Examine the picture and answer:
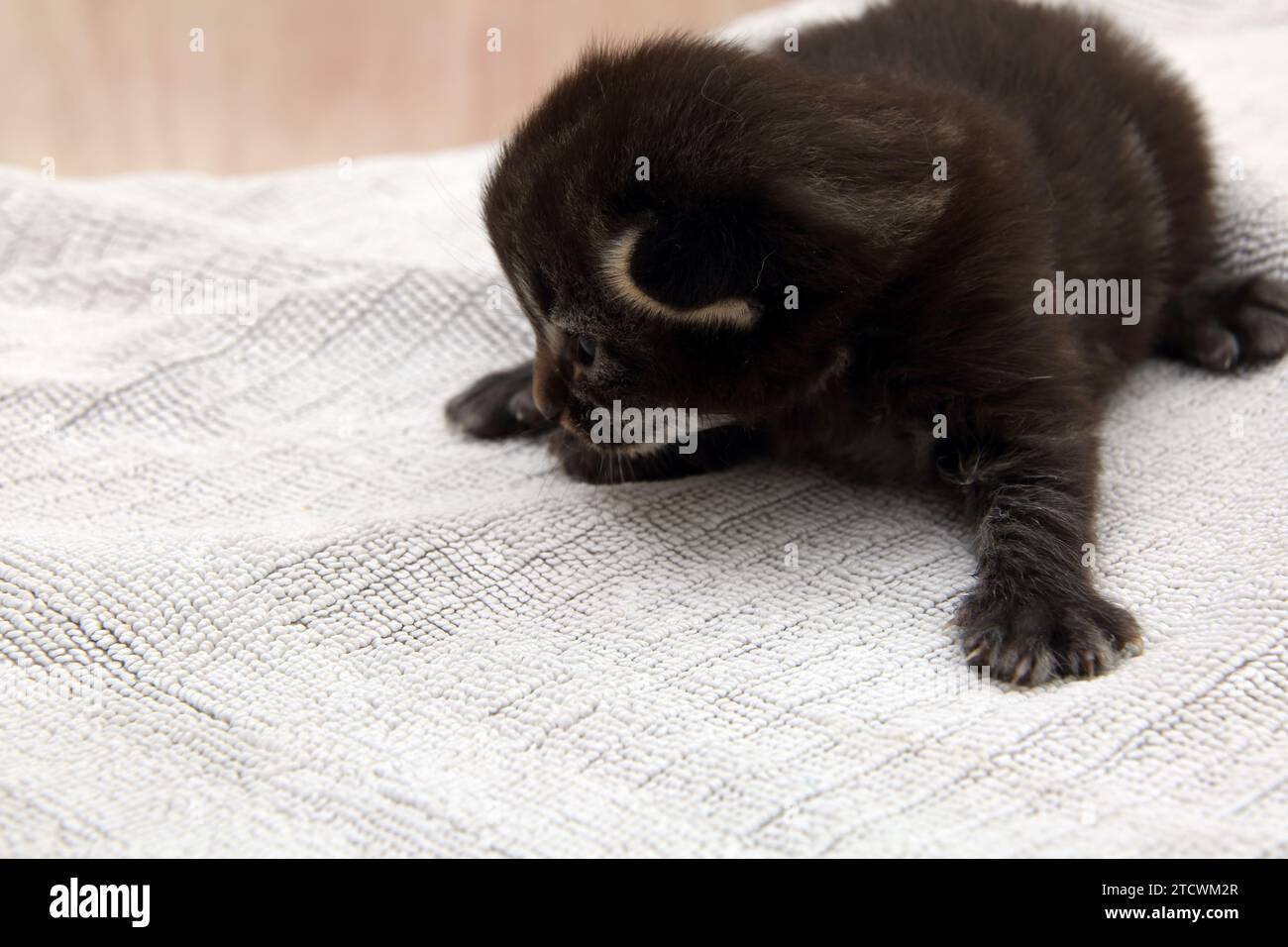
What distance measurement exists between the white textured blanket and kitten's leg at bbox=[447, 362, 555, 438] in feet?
0.16

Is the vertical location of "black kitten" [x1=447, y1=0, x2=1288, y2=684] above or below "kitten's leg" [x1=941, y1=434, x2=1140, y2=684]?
above

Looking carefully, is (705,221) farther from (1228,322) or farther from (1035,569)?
(1228,322)

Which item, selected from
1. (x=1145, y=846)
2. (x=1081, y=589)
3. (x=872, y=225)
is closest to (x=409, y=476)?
(x=872, y=225)

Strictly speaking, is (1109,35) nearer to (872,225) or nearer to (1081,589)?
(872,225)

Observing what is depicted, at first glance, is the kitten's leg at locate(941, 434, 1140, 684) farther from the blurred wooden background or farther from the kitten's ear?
the blurred wooden background

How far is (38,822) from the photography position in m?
1.03

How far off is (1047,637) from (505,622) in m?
0.56

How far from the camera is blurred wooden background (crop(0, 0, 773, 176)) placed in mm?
3162

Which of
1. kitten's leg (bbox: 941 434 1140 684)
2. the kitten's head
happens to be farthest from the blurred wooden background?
kitten's leg (bbox: 941 434 1140 684)

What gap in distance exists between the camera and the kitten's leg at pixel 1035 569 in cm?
122

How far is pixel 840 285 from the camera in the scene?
131cm

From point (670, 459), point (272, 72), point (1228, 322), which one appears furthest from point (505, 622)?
point (272, 72)

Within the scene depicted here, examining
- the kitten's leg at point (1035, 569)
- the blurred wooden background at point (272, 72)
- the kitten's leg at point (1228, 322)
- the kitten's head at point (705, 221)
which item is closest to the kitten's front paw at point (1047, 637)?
the kitten's leg at point (1035, 569)
